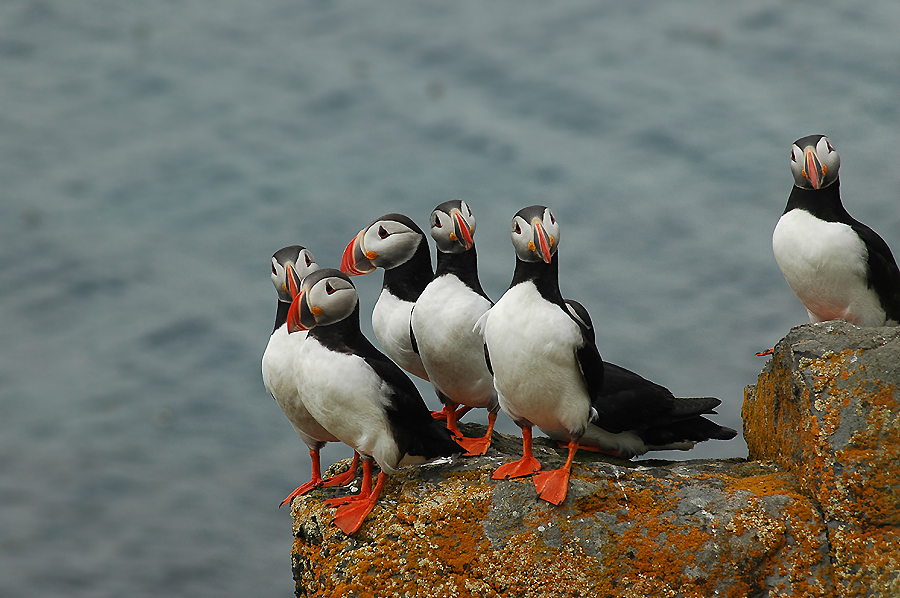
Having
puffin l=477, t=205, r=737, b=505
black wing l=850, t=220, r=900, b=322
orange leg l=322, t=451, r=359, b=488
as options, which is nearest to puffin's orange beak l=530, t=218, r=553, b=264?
puffin l=477, t=205, r=737, b=505

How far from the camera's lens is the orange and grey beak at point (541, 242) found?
355 cm

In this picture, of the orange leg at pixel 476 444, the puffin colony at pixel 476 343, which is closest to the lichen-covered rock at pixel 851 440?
the puffin colony at pixel 476 343

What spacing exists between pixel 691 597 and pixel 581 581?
1.39ft

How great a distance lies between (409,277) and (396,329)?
279mm

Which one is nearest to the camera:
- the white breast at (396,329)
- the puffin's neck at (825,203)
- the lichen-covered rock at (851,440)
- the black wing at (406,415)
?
the lichen-covered rock at (851,440)

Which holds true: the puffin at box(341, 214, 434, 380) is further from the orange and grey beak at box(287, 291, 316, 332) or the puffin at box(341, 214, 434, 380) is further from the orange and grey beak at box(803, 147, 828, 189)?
the orange and grey beak at box(803, 147, 828, 189)

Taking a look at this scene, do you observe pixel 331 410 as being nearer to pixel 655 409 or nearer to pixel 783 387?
pixel 655 409

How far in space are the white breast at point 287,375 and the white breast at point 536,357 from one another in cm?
92

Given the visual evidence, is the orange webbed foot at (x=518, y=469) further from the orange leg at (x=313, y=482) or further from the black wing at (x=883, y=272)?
the black wing at (x=883, y=272)

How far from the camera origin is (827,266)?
4.38 metres

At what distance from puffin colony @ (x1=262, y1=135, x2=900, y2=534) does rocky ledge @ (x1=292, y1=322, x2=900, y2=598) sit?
0.15m

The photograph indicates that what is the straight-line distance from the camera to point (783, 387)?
4.09 metres

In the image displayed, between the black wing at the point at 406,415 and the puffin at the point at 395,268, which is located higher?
the puffin at the point at 395,268

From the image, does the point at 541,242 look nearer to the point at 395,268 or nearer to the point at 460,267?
the point at 460,267
